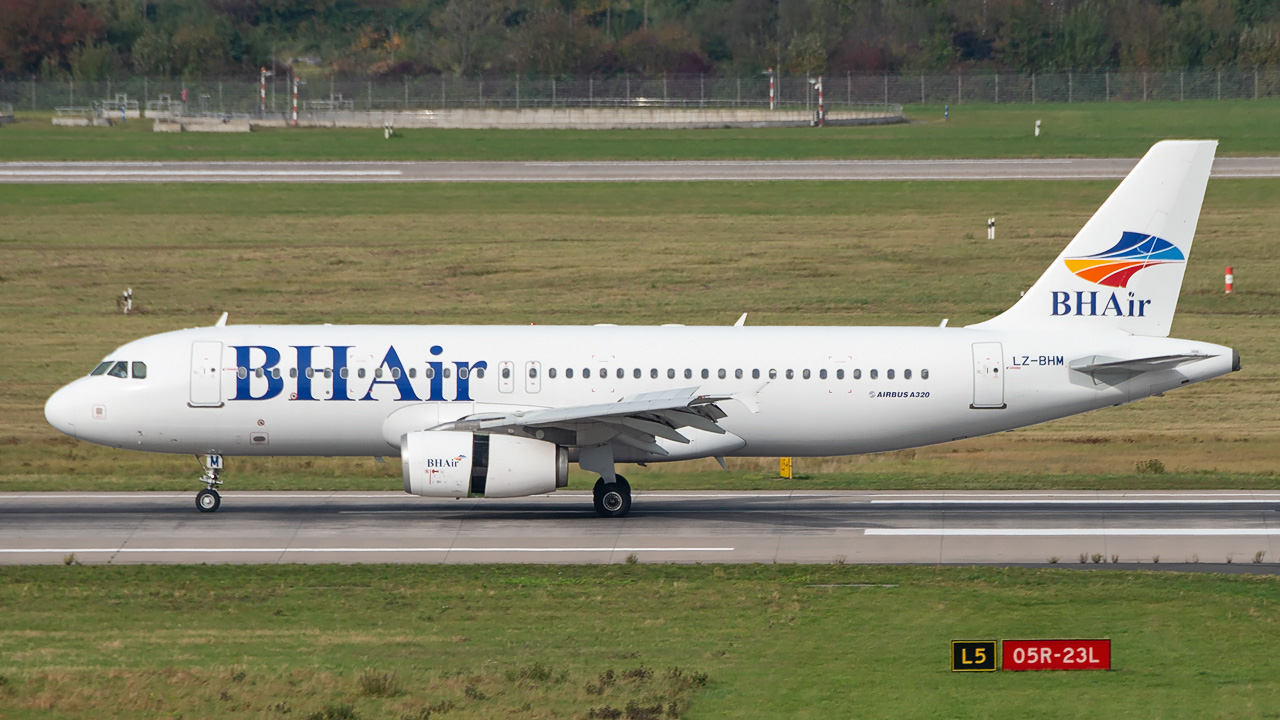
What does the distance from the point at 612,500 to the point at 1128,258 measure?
42.0ft

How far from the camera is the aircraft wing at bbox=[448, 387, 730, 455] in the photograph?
3016cm

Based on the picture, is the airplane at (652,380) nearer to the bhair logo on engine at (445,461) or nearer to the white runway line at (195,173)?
the bhair logo on engine at (445,461)

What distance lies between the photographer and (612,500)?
1283 inches

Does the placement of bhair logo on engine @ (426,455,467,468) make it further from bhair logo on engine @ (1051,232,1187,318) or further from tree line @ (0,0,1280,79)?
tree line @ (0,0,1280,79)

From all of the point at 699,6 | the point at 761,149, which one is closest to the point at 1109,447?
the point at 761,149

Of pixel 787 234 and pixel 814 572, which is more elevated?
pixel 787 234

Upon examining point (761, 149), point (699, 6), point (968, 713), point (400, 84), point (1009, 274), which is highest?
point (699, 6)

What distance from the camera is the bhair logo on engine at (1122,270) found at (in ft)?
111

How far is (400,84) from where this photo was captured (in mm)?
129500

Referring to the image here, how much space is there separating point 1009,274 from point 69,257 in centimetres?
4064

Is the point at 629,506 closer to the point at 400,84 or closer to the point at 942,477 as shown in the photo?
the point at 942,477

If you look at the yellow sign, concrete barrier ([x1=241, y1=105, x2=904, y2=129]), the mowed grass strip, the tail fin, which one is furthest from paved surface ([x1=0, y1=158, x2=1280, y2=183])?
the yellow sign

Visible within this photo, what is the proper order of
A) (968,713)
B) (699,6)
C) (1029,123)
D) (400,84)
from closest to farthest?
(968,713)
(1029,123)
(400,84)
(699,6)

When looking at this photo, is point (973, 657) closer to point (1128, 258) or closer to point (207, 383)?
point (1128, 258)
